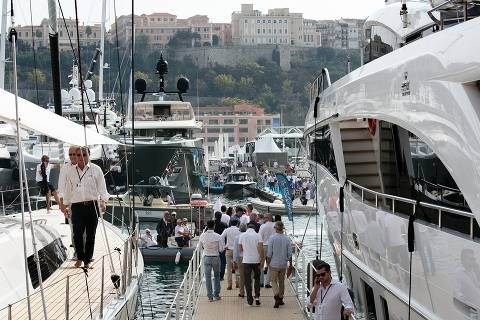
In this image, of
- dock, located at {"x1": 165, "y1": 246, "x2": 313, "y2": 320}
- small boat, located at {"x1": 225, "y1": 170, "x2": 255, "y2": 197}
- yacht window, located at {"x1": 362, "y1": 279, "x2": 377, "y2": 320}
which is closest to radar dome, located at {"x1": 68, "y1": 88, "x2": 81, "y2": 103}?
small boat, located at {"x1": 225, "y1": 170, "x2": 255, "y2": 197}

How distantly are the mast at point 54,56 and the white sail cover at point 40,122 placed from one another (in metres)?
3.28

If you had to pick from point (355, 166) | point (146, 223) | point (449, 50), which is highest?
point (449, 50)

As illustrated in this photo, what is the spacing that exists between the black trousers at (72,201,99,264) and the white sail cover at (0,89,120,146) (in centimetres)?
129

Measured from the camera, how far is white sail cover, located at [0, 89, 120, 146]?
736 centimetres

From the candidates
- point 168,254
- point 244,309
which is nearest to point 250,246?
point 244,309

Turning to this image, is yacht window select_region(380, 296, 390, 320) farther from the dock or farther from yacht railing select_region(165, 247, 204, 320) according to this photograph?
yacht railing select_region(165, 247, 204, 320)

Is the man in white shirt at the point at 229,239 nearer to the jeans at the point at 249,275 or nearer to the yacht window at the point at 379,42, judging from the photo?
the jeans at the point at 249,275

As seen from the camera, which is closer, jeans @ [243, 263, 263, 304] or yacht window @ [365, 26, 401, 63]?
yacht window @ [365, 26, 401, 63]

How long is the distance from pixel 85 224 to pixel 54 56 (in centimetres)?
330

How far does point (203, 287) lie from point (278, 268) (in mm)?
2855

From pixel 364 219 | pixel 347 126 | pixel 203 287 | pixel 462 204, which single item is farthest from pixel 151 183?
pixel 462 204

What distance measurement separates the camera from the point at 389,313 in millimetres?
9547

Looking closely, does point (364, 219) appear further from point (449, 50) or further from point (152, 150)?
point (152, 150)

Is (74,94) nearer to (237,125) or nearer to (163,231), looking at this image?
(163,231)
